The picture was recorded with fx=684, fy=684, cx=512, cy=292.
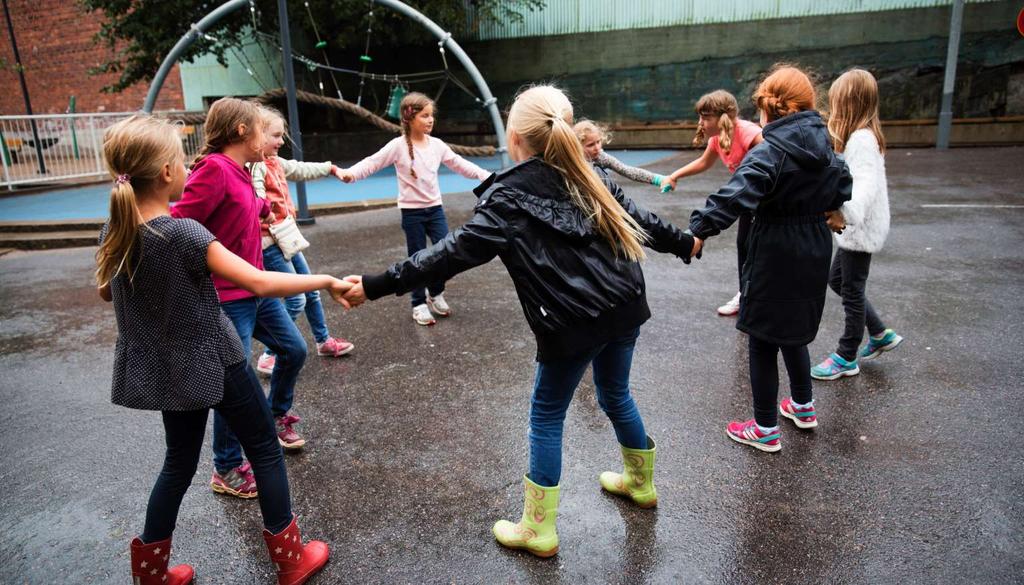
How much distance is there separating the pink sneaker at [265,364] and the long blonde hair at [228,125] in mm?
1826

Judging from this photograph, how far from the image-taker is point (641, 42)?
814 inches

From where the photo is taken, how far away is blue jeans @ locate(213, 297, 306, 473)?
301 cm

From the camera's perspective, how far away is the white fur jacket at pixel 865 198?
366cm

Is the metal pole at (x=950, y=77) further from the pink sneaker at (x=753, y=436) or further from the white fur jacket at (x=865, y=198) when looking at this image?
the pink sneaker at (x=753, y=436)

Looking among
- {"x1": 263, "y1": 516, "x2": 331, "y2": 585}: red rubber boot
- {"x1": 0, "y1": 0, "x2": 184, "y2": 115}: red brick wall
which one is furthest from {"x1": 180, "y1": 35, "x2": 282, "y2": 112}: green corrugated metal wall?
{"x1": 263, "y1": 516, "x2": 331, "y2": 585}: red rubber boot

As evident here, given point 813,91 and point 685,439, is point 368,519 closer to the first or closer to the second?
point 685,439

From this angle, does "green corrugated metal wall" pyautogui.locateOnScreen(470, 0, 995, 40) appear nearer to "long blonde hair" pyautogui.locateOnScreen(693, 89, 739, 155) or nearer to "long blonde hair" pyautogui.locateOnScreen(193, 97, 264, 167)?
"long blonde hair" pyautogui.locateOnScreen(693, 89, 739, 155)

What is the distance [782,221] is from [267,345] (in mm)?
2462

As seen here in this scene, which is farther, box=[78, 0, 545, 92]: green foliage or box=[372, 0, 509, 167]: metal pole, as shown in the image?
box=[78, 0, 545, 92]: green foliage

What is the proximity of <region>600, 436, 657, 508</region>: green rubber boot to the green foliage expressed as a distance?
14586mm

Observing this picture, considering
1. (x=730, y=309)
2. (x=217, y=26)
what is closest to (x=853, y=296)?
(x=730, y=309)

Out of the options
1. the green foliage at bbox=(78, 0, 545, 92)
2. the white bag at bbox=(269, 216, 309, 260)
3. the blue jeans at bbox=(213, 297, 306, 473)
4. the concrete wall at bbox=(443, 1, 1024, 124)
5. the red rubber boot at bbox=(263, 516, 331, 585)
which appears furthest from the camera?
the concrete wall at bbox=(443, 1, 1024, 124)

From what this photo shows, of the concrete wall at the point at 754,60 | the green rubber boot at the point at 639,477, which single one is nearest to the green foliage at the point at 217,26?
the concrete wall at the point at 754,60

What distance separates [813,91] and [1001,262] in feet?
15.4
